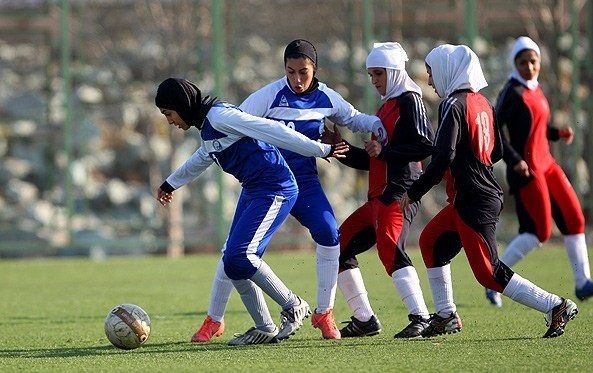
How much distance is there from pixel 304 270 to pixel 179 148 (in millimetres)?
6468

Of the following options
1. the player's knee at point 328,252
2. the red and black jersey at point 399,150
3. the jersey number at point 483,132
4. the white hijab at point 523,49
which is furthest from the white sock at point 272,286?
the white hijab at point 523,49

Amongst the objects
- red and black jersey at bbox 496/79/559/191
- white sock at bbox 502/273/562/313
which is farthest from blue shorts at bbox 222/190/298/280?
red and black jersey at bbox 496/79/559/191

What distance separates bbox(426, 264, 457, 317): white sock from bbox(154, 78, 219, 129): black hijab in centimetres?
193

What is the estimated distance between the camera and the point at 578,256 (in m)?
10.7

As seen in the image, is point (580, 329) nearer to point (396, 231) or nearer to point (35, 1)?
point (396, 231)

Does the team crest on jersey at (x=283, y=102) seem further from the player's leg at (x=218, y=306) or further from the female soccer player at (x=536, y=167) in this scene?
the female soccer player at (x=536, y=167)

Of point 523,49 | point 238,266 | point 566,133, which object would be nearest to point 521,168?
point 566,133

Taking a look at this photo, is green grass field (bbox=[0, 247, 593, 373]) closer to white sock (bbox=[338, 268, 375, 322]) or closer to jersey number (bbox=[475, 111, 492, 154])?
white sock (bbox=[338, 268, 375, 322])

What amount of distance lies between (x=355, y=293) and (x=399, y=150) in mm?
1113

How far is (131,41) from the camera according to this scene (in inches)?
851

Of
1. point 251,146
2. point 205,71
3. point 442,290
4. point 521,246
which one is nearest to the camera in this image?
point 251,146

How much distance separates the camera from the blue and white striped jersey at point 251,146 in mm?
7777

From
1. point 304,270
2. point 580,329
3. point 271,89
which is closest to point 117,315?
point 271,89

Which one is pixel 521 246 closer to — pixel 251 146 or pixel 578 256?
pixel 578 256
